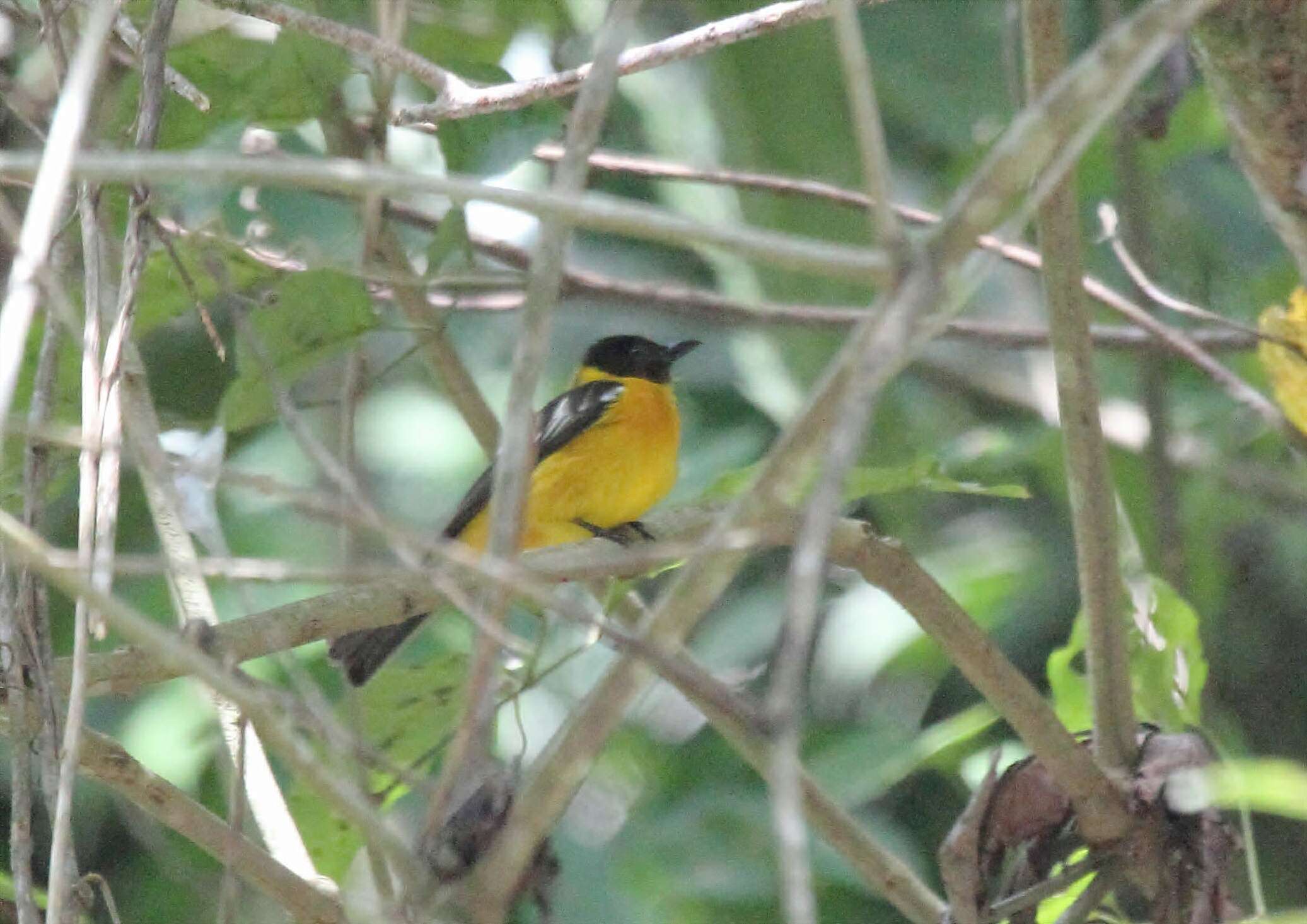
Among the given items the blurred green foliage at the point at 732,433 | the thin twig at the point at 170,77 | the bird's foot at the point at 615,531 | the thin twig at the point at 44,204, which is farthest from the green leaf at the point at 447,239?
the bird's foot at the point at 615,531

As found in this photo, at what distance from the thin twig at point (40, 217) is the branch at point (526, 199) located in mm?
17

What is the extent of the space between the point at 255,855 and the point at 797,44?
13.3 feet

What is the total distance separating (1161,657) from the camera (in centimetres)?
257

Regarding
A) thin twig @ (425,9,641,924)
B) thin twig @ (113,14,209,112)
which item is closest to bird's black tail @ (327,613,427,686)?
thin twig @ (113,14,209,112)

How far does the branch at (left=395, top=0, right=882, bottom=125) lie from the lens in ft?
7.39

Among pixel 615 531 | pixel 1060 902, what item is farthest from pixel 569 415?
pixel 1060 902

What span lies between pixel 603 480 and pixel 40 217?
3563 millimetres

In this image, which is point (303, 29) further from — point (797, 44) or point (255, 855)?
point (797, 44)

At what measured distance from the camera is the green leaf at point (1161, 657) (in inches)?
101

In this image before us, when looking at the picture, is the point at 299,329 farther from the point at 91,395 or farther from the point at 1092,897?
the point at 1092,897

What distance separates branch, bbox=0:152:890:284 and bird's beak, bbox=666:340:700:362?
12.6 ft

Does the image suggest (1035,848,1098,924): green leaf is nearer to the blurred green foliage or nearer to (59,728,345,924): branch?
the blurred green foliage

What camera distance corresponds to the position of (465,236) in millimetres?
2717

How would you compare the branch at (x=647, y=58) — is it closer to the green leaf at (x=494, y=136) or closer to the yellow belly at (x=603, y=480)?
the green leaf at (x=494, y=136)
